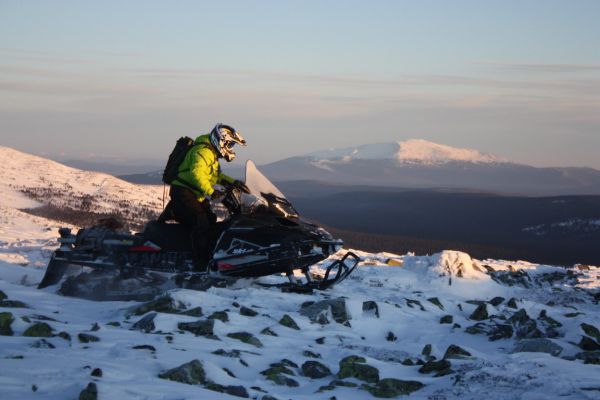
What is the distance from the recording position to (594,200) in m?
176

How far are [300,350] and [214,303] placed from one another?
215cm

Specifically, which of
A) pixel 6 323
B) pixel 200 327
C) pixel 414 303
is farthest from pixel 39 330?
pixel 414 303

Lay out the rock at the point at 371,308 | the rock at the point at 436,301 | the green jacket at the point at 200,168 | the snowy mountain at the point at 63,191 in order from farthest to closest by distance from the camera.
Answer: the snowy mountain at the point at 63,191 < the rock at the point at 436,301 < the green jacket at the point at 200,168 < the rock at the point at 371,308

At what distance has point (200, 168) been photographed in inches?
428

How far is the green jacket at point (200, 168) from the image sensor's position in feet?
35.6

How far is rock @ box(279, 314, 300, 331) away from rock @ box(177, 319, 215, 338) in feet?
4.13

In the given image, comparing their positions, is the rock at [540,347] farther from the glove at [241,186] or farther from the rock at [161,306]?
the glove at [241,186]

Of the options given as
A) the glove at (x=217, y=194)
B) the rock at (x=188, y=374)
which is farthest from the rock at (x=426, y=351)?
the glove at (x=217, y=194)

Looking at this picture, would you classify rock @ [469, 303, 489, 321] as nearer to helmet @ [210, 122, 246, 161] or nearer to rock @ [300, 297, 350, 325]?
rock @ [300, 297, 350, 325]

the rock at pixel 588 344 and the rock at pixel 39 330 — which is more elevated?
the rock at pixel 39 330

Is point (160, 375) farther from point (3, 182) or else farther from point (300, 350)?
point (3, 182)

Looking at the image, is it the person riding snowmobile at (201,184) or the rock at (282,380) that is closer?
the rock at (282,380)

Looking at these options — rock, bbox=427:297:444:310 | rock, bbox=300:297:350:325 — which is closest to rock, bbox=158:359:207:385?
rock, bbox=300:297:350:325

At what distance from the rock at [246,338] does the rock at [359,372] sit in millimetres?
1211
